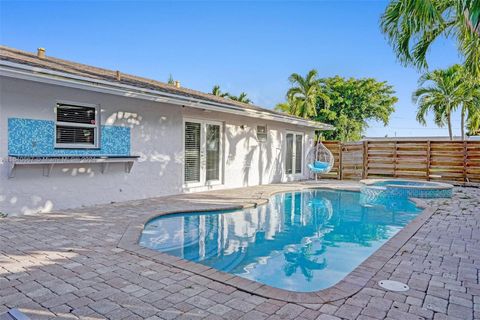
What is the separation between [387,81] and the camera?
2817 centimetres

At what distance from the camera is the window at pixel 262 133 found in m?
13.8

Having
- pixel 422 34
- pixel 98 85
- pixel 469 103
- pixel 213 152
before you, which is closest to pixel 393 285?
pixel 422 34

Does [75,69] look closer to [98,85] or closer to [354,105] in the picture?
[98,85]

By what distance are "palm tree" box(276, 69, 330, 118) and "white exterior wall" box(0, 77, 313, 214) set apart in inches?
438

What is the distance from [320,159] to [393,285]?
13253 millimetres

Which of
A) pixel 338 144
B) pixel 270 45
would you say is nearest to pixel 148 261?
pixel 338 144

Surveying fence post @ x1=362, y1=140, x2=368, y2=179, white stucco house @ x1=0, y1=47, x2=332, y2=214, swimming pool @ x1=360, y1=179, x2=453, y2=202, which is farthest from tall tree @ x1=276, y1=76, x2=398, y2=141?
white stucco house @ x1=0, y1=47, x2=332, y2=214

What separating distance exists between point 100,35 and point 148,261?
11.8 m

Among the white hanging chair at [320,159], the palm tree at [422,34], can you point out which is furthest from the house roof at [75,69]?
the palm tree at [422,34]

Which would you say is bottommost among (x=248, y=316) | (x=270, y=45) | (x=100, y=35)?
(x=248, y=316)

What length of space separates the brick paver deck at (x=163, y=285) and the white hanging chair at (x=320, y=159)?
9.49 m

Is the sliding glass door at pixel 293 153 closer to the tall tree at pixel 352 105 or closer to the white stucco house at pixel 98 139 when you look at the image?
the white stucco house at pixel 98 139

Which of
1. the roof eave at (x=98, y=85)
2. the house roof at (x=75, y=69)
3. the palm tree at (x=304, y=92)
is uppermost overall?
the palm tree at (x=304, y=92)

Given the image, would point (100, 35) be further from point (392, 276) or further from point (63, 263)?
point (392, 276)
